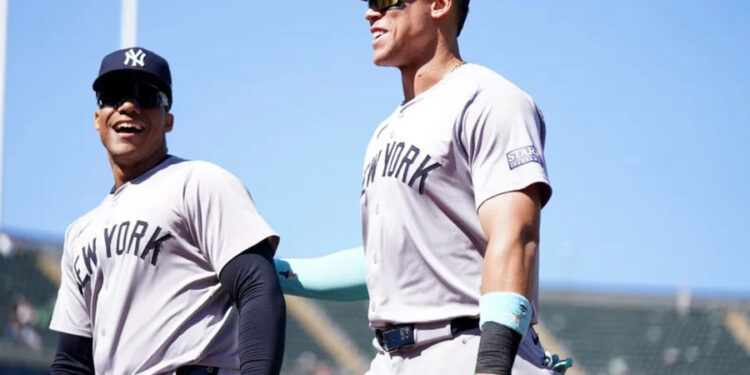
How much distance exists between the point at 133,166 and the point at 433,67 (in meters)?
1.39

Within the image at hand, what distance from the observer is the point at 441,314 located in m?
3.39

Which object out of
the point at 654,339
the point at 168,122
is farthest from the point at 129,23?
the point at 654,339

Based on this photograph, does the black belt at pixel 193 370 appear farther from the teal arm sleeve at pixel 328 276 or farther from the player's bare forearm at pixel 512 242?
the player's bare forearm at pixel 512 242

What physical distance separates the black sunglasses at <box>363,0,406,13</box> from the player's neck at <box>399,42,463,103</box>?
0.18 metres

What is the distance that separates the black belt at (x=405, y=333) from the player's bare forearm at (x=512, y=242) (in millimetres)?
241

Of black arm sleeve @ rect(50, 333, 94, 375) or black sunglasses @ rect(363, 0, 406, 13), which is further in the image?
black arm sleeve @ rect(50, 333, 94, 375)

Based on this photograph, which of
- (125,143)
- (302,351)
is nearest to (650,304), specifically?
(302,351)

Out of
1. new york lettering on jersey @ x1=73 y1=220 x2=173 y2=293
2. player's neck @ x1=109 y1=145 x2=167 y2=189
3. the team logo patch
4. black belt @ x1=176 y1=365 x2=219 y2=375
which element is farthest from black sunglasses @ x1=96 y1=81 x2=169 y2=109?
the team logo patch

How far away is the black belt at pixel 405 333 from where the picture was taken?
3379 millimetres

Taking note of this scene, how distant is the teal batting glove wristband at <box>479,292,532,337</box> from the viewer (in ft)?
10.0

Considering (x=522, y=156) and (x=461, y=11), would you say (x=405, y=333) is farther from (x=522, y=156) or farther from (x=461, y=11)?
(x=461, y=11)

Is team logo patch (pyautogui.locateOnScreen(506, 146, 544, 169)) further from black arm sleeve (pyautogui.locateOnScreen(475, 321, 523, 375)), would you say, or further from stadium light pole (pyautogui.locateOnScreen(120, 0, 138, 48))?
stadium light pole (pyautogui.locateOnScreen(120, 0, 138, 48))

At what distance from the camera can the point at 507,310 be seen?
3.06 m

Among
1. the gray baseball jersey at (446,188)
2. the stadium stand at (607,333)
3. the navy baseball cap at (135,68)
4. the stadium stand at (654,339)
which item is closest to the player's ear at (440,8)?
the gray baseball jersey at (446,188)
